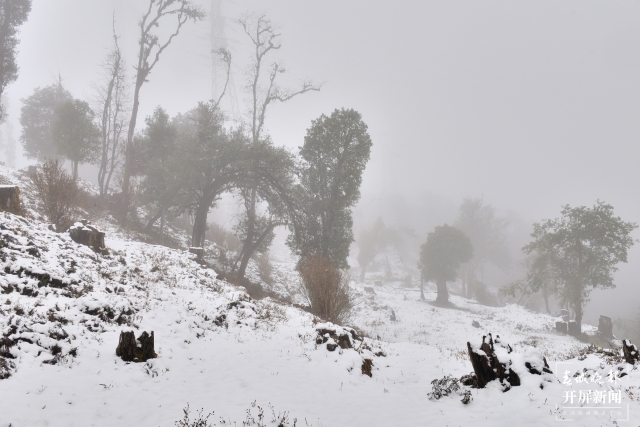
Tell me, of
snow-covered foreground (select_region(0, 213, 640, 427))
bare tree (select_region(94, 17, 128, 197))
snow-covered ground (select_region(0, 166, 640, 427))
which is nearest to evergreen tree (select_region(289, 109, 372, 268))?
snow-covered foreground (select_region(0, 213, 640, 427))

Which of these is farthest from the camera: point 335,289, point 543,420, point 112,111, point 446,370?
point 112,111

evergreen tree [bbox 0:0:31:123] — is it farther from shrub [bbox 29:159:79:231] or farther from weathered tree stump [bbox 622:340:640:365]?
weathered tree stump [bbox 622:340:640:365]

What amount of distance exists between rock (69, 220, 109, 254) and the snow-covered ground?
0.99 ft

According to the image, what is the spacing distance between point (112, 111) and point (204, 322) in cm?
2853

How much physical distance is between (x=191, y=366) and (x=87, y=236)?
→ 725 centimetres

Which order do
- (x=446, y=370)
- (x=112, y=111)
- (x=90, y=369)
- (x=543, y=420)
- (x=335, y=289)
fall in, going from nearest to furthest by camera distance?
1. (x=543, y=420)
2. (x=90, y=369)
3. (x=446, y=370)
4. (x=335, y=289)
5. (x=112, y=111)

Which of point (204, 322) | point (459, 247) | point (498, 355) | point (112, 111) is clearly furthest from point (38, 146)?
point (459, 247)

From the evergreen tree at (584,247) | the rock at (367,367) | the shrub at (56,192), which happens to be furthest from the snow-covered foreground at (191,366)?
the evergreen tree at (584,247)

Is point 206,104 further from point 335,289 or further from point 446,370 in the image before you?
point 446,370

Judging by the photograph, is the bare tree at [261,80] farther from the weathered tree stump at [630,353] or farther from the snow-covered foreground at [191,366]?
the weathered tree stump at [630,353]

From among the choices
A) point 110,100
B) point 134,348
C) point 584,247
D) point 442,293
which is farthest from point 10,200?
point 442,293

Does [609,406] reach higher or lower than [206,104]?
lower

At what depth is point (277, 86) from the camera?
25797 mm

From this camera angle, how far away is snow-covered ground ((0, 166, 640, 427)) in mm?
4828
